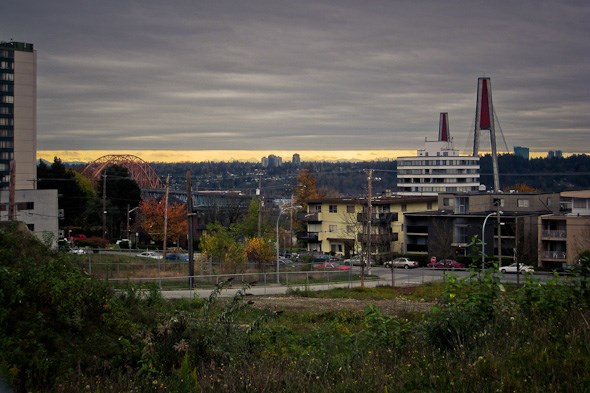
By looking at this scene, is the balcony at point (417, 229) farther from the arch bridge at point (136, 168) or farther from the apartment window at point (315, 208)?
the arch bridge at point (136, 168)

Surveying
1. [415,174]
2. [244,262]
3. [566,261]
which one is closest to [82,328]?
[244,262]

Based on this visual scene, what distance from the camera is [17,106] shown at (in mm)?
93125

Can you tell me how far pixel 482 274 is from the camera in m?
10.6

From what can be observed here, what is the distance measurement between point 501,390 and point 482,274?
394 centimetres

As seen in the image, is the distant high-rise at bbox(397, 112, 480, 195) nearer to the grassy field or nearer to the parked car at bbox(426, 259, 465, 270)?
the parked car at bbox(426, 259, 465, 270)

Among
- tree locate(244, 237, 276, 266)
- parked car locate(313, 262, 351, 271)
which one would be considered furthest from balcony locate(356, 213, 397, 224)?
tree locate(244, 237, 276, 266)

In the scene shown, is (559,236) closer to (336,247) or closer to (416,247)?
(416,247)

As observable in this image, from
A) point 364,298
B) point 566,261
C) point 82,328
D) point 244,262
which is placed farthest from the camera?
point 566,261

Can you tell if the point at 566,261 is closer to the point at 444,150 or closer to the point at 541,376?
the point at 541,376

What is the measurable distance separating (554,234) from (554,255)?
58.3 inches

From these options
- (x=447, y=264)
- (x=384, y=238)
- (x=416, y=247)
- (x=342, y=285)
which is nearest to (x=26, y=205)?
(x=342, y=285)

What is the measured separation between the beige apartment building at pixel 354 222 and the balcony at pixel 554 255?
1409cm

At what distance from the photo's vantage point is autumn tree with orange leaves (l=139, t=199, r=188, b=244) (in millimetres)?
70688

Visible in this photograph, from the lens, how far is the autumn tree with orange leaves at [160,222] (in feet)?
232
